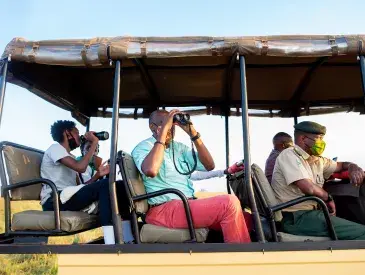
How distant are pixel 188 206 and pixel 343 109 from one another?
3.35 m

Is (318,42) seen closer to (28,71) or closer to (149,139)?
(149,139)

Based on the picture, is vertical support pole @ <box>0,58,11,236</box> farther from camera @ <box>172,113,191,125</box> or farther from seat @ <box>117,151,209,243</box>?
camera @ <box>172,113,191,125</box>

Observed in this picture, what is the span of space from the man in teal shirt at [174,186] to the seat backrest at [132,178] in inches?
2.2

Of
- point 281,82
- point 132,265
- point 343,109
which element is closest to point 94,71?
point 281,82

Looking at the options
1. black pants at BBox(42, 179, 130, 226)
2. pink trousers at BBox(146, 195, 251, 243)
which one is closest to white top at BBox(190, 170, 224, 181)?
black pants at BBox(42, 179, 130, 226)

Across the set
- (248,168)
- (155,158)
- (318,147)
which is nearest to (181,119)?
(155,158)

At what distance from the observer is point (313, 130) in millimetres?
3959

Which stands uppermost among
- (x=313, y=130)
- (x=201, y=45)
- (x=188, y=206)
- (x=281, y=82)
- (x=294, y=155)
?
(x=281, y=82)

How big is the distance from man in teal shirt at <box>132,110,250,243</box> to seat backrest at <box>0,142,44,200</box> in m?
1.08

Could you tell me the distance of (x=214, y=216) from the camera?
3459 mm

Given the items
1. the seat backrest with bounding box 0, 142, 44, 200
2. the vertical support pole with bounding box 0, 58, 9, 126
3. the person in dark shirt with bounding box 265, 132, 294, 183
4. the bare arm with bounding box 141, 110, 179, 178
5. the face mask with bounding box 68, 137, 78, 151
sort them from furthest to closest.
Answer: the person in dark shirt with bounding box 265, 132, 294, 183 < the face mask with bounding box 68, 137, 78, 151 < the seat backrest with bounding box 0, 142, 44, 200 < the vertical support pole with bounding box 0, 58, 9, 126 < the bare arm with bounding box 141, 110, 179, 178

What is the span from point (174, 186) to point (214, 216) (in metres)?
0.52

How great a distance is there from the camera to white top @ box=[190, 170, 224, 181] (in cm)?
449

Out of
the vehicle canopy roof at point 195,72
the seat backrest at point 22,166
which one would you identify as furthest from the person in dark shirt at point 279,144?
the seat backrest at point 22,166
